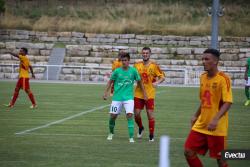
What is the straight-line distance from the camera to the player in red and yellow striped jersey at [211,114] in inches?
381

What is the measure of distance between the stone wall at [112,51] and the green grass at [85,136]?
1691 cm

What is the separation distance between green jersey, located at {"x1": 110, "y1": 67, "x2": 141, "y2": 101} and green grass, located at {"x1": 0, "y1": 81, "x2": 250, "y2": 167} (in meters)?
0.99

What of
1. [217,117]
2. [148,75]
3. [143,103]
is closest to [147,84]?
[148,75]

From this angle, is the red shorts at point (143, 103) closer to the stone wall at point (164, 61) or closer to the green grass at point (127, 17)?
the stone wall at point (164, 61)

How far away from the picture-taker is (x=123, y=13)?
173ft

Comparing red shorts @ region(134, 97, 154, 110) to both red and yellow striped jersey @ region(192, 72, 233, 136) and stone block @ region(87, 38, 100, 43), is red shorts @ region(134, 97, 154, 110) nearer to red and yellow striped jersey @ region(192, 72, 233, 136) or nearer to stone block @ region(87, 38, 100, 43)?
red and yellow striped jersey @ region(192, 72, 233, 136)

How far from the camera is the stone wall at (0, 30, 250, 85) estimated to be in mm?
44394

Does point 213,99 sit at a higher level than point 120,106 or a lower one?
higher

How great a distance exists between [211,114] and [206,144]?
0.43 m

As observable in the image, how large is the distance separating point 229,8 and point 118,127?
37.0m

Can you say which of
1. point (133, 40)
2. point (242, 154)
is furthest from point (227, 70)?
point (242, 154)

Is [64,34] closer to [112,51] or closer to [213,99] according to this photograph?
[112,51]

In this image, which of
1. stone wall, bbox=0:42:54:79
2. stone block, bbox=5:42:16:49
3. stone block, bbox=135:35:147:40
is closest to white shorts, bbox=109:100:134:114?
stone wall, bbox=0:42:54:79

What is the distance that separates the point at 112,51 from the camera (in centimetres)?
4719
